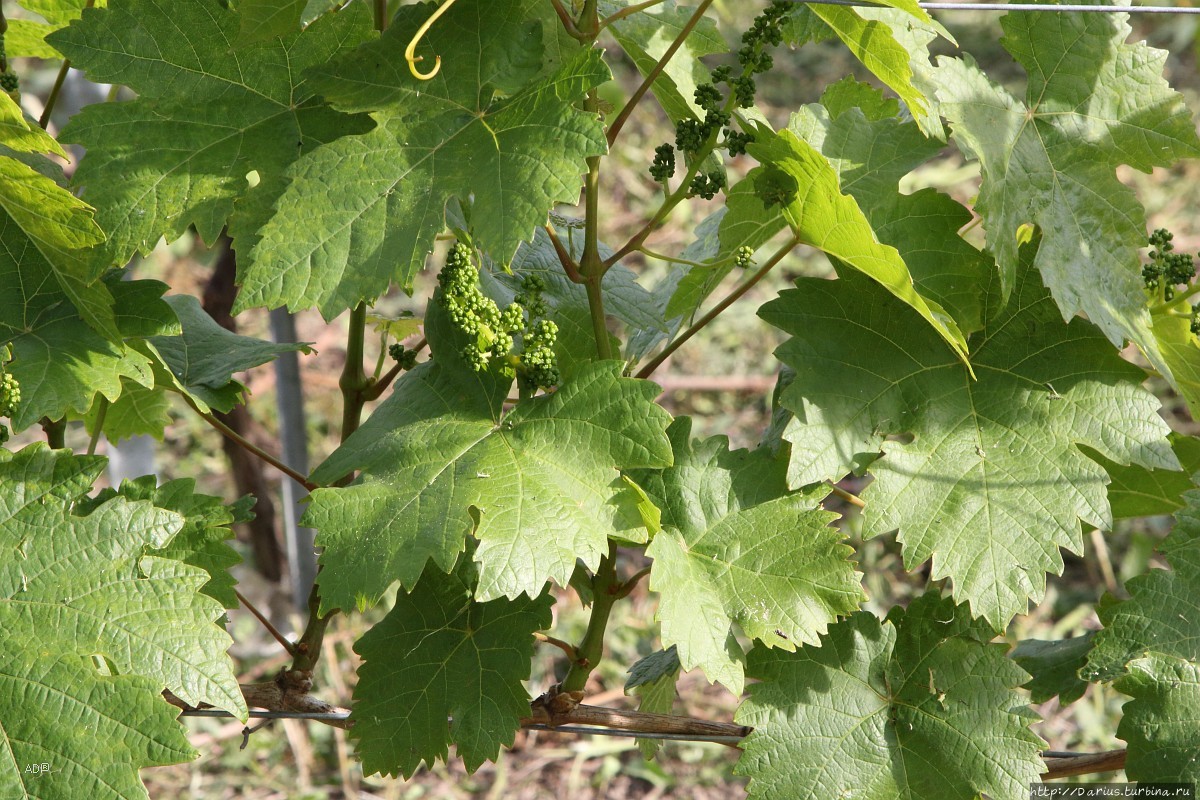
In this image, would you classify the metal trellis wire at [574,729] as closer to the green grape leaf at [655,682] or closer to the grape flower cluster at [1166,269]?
the green grape leaf at [655,682]

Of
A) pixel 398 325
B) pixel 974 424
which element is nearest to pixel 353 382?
pixel 398 325

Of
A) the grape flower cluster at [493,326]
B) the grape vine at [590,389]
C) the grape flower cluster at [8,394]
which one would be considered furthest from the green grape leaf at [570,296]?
the grape flower cluster at [8,394]

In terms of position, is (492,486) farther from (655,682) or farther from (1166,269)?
(1166,269)

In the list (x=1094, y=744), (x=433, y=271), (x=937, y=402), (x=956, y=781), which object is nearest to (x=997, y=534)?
(x=937, y=402)

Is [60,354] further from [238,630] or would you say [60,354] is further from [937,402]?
[238,630]

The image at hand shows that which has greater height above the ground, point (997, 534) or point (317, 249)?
point (317, 249)

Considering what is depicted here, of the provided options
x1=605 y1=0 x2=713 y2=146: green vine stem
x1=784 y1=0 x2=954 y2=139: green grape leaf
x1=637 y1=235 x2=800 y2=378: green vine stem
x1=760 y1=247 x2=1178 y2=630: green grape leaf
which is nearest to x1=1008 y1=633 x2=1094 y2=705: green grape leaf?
x1=760 y1=247 x2=1178 y2=630: green grape leaf

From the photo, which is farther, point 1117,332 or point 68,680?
point 1117,332
